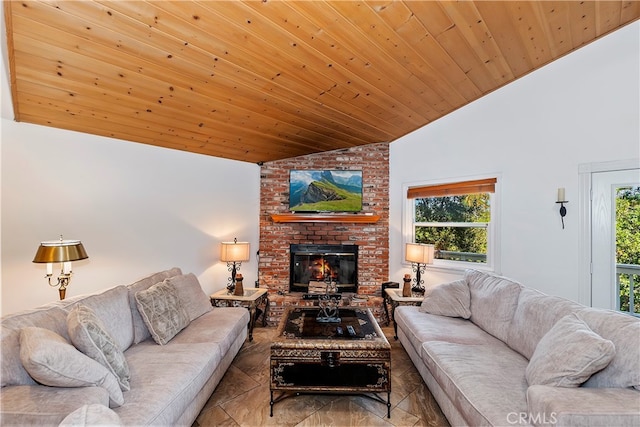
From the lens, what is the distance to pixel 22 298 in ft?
7.89

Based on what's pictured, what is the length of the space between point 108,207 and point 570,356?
3.88 m

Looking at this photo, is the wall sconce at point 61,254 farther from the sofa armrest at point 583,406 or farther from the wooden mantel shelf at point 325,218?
the sofa armrest at point 583,406

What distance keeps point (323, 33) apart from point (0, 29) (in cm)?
191

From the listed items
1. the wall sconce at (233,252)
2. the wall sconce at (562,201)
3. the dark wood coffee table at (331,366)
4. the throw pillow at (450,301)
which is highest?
the wall sconce at (562,201)

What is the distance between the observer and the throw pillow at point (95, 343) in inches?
59.1

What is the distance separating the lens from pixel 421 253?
11.7 ft

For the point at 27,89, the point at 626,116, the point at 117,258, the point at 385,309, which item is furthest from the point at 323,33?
the point at 385,309

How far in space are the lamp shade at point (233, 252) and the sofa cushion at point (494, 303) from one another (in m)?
2.71

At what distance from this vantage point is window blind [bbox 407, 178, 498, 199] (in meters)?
3.40

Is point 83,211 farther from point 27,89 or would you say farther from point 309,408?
point 309,408

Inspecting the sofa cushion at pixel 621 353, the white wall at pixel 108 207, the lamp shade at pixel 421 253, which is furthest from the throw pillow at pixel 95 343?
the lamp shade at pixel 421 253

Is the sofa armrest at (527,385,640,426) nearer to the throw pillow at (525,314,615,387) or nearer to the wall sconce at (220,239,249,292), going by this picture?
the throw pillow at (525,314,615,387)

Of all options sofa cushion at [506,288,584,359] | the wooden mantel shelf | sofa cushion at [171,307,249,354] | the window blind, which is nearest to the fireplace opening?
the wooden mantel shelf

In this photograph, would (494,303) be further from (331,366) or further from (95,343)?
(95,343)
